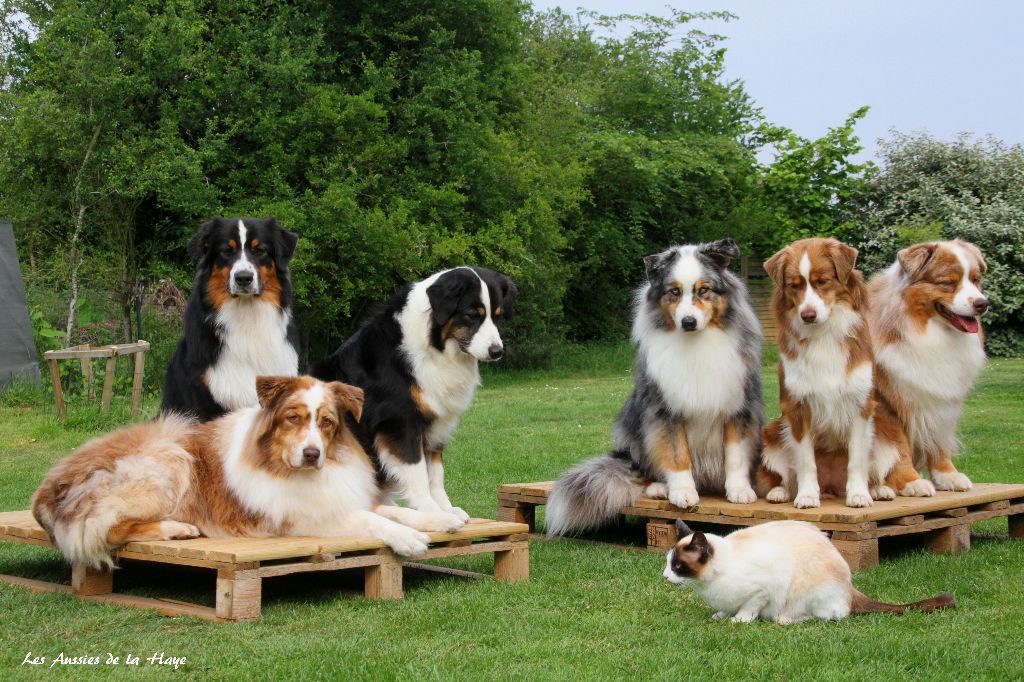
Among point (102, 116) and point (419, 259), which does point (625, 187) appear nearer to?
point (419, 259)

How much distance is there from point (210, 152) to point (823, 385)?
14246 millimetres

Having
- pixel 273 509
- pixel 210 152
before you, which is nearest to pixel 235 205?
pixel 210 152

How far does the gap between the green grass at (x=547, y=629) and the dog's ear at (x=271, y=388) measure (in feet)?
3.32

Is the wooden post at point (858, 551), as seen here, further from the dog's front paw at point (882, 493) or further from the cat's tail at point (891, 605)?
the cat's tail at point (891, 605)

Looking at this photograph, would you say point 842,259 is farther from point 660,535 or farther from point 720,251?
point 660,535

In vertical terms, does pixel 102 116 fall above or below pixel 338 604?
above

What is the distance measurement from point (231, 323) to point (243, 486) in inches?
43.3

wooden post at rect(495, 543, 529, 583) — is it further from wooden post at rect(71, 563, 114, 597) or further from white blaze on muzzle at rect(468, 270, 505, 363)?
wooden post at rect(71, 563, 114, 597)

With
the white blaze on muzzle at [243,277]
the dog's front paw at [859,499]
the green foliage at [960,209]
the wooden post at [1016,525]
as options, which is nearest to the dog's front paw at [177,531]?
the white blaze on muzzle at [243,277]

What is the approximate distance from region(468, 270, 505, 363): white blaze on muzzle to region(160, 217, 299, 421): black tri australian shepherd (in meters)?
1.19

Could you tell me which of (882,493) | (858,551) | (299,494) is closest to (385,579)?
(299,494)

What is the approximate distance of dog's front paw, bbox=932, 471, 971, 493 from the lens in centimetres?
655

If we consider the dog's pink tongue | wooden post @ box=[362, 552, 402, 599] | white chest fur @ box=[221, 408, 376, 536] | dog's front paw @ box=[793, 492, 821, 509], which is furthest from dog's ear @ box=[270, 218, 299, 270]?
the dog's pink tongue

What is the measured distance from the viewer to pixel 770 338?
79.8ft
